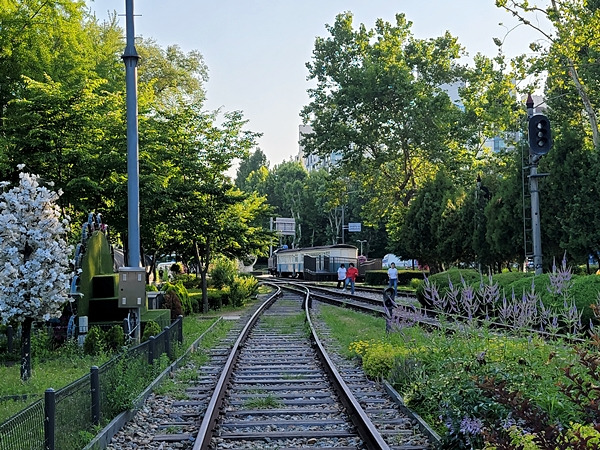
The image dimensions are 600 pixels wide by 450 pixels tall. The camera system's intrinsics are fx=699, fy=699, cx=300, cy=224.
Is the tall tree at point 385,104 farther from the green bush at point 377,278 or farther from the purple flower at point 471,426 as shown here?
the purple flower at point 471,426

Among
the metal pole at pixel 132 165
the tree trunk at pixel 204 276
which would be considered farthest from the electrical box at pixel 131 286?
the tree trunk at pixel 204 276

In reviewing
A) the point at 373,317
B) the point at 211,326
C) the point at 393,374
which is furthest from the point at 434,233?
the point at 393,374

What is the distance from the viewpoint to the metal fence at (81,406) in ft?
19.8

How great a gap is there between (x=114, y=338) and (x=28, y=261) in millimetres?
3134

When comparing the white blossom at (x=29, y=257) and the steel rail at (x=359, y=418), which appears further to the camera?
the white blossom at (x=29, y=257)

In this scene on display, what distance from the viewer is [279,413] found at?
29.3 ft

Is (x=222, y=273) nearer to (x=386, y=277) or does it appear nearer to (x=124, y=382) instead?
(x=386, y=277)

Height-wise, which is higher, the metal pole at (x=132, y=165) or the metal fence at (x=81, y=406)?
the metal pole at (x=132, y=165)

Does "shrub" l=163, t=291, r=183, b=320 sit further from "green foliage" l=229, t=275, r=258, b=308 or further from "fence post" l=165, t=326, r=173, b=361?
"green foliage" l=229, t=275, r=258, b=308

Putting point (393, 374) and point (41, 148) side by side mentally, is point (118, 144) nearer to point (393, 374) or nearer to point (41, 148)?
point (41, 148)

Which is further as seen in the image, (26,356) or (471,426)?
(26,356)

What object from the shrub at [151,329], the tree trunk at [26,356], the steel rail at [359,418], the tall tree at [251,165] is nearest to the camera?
the steel rail at [359,418]

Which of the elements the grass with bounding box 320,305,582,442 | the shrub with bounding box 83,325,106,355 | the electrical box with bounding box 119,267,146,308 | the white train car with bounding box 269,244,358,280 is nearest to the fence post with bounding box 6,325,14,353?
the shrub with bounding box 83,325,106,355

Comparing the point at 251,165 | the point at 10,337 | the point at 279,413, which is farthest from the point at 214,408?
the point at 251,165
